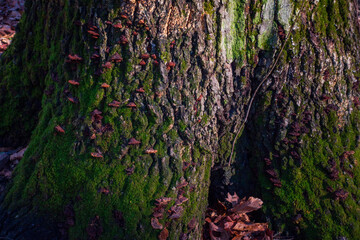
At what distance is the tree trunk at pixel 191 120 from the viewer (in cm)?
238

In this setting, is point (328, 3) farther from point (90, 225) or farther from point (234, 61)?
point (90, 225)

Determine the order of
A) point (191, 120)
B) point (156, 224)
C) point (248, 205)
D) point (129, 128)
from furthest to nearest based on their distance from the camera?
point (248, 205) → point (191, 120) → point (129, 128) → point (156, 224)

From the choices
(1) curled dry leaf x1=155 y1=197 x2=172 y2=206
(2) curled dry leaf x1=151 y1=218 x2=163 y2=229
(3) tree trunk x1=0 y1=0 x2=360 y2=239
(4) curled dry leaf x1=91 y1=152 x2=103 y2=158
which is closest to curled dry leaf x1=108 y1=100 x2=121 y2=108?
(3) tree trunk x1=0 y1=0 x2=360 y2=239

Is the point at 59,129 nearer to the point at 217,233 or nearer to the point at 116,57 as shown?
the point at 116,57

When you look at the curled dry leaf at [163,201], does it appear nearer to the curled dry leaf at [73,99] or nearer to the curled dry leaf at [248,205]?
the curled dry leaf at [248,205]

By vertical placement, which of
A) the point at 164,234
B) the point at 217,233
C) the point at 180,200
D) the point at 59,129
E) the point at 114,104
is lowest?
the point at 217,233

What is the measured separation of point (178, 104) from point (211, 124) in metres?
0.42

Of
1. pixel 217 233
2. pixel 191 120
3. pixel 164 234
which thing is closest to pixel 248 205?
pixel 217 233

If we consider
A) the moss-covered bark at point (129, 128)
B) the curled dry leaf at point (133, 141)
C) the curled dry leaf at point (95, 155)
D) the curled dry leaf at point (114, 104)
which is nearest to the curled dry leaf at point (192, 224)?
the moss-covered bark at point (129, 128)

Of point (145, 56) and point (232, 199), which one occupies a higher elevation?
point (145, 56)

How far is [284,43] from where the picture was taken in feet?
8.96

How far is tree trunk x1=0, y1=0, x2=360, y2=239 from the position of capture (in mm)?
2377

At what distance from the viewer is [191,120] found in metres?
2.54

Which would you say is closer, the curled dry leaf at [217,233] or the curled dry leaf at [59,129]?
the curled dry leaf at [59,129]
